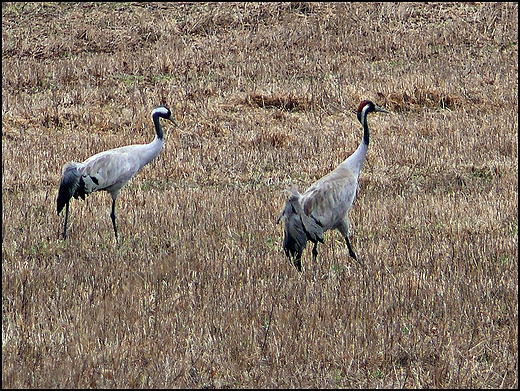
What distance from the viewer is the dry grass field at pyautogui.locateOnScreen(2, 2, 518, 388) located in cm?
381

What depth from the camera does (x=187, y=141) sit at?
1043 centimetres

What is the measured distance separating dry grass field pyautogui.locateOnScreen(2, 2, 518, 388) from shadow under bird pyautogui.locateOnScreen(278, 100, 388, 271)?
0.19 m

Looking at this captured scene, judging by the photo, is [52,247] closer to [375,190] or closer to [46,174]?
[46,174]

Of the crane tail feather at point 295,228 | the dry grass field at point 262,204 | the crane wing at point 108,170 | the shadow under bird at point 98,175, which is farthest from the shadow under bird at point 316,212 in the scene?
the crane wing at point 108,170

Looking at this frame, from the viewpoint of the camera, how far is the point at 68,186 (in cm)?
668

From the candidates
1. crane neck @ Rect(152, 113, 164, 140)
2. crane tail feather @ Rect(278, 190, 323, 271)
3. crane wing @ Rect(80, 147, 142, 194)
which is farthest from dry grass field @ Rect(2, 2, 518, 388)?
crane neck @ Rect(152, 113, 164, 140)

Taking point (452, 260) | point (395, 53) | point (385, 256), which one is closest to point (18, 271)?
point (385, 256)

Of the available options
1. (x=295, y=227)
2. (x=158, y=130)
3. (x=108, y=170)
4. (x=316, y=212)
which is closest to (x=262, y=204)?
(x=158, y=130)

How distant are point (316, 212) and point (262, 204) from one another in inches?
66.5

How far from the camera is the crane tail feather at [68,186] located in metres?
6.64

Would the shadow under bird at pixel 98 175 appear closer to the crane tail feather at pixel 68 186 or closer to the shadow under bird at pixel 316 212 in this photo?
the crane tail feather at pixel 68 186

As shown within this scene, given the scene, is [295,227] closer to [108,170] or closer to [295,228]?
[295,228]

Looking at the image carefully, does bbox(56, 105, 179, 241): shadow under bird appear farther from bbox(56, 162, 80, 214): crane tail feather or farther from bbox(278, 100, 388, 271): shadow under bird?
bbox(278, 100, 388, 271): shadow under bird

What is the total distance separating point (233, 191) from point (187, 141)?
2755mm
